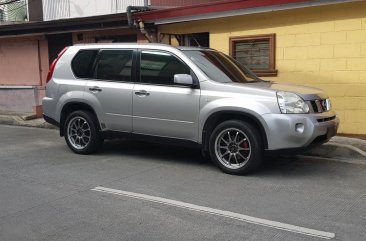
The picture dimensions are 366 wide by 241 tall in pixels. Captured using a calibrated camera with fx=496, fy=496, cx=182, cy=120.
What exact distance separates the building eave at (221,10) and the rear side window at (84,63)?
11.0 feet

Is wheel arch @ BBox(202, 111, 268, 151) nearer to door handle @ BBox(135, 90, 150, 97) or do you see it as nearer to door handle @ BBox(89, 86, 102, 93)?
door handle @ BBox(135, 90, 150, 97)

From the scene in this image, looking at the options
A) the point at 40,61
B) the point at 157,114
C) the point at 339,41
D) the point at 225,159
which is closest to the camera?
the point at 225,159

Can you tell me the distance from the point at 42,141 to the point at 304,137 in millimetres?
5780

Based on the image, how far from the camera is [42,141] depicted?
33.3 feet

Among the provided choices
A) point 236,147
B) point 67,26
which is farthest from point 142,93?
point 67,26

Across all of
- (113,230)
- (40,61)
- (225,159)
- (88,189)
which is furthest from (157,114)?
(40,61)

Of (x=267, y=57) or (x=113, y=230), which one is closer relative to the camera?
(x=113, y=230)

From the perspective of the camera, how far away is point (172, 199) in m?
5.76

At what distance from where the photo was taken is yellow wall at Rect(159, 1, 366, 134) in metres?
9.28

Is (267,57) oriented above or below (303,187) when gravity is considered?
above

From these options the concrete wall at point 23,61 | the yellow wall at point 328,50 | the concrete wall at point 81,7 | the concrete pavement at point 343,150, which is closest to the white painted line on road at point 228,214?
the concrete pavement at point 343,150

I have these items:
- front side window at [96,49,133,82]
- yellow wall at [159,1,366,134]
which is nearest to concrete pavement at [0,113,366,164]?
yellow wall at [159,1,366,134]

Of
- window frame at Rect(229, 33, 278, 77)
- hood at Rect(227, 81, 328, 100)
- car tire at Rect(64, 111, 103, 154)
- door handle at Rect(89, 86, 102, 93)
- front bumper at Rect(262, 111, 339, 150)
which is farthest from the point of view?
window frame at Rect(229, 33, 278, 77)

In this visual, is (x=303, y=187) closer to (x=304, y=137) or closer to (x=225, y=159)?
(x=304, y=137)
